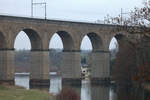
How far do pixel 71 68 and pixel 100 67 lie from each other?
657 centimetres

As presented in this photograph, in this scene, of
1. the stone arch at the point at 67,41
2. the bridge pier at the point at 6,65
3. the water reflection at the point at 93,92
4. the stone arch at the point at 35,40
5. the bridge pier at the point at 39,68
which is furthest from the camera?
the stone arch at the point at 67,41

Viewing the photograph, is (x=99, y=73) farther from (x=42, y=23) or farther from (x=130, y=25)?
(x=130, y=25)

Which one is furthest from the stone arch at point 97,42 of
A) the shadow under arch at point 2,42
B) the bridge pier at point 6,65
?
the shadow under arch at point 2,42

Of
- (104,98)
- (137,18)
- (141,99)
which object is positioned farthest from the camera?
(104,98)

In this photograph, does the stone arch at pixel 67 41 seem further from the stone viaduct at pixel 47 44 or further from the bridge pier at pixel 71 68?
the bridge pier at pixel 71 68

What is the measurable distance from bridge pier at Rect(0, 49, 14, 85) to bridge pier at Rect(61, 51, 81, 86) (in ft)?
37.2

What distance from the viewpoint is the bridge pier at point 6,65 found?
5547 centimetres

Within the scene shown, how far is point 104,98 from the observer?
44.2 m

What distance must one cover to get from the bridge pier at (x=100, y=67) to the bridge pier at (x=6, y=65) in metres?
17.8

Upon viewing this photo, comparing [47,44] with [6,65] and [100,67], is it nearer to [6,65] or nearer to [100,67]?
[6,65]

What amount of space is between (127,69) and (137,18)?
34.9 m

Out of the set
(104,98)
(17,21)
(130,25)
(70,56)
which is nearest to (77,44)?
(70,56)

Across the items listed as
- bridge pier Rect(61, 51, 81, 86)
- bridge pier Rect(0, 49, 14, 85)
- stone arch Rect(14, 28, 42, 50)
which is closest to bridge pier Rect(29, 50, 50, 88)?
stone arch Rect(14, 28, 42, 50)

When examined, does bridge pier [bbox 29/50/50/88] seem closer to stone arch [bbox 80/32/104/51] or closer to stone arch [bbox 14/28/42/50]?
stone arch [bbox 14/28/42/50]
